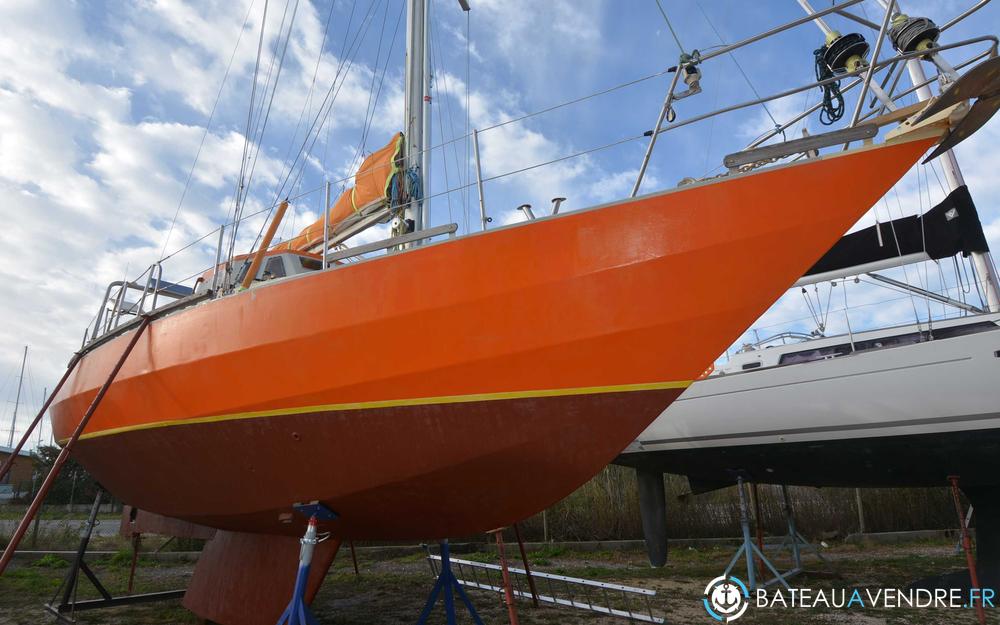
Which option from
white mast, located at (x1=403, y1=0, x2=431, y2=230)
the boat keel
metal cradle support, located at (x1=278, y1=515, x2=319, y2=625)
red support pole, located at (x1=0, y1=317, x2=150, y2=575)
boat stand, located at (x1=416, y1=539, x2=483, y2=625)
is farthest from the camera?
white mast, located at (x1=403, y1=0, x2=431, y2=230)

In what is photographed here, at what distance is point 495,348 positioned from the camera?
2.80 m

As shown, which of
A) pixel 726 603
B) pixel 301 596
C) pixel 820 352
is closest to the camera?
pixel 301 596

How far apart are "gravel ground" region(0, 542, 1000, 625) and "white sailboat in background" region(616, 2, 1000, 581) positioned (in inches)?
39.5

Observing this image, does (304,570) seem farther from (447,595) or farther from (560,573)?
(560,573)

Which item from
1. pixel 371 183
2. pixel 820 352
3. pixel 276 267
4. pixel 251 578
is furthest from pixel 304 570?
pixel 820 352

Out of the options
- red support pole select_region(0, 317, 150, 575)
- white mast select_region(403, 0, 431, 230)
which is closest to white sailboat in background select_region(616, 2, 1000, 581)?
white mast select_region(403, 0, 431, 230)

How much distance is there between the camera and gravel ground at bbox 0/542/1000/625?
4914 mm

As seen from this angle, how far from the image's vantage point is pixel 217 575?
4277 mm

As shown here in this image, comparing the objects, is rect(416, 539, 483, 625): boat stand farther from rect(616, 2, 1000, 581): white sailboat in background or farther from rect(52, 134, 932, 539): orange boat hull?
rect(616, 2, 1000, 581): white sailboat in background

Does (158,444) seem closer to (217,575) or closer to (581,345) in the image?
(217,575)

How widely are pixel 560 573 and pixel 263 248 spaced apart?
579cm

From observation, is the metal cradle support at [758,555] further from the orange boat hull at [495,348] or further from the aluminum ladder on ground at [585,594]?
the orange boat hull at [495,348]

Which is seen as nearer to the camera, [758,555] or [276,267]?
[276,267]

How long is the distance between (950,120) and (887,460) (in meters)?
4.42
